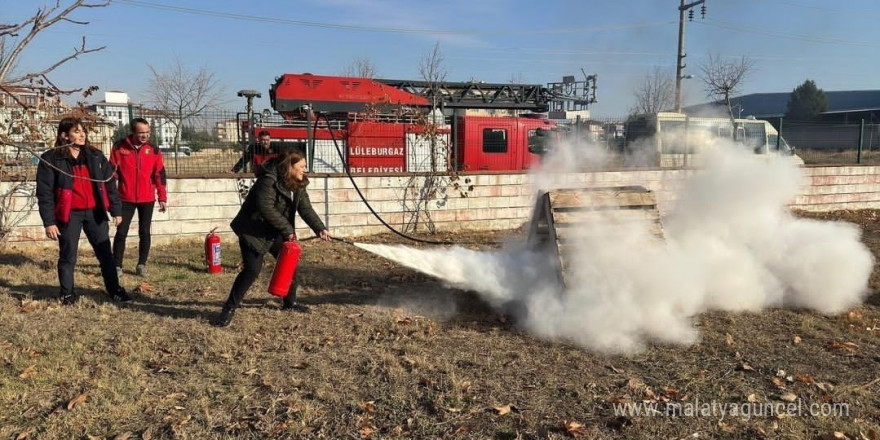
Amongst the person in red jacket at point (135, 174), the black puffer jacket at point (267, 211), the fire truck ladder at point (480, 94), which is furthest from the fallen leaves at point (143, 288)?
the fire truck ladder at point (480, 94)

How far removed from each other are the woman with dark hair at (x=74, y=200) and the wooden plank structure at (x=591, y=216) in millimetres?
4318

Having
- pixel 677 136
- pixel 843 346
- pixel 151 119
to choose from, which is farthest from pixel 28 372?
pixel 677 136

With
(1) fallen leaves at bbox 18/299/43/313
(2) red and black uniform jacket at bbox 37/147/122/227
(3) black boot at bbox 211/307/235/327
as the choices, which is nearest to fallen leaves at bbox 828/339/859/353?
(3) black boot at bbox 211/307/235/327

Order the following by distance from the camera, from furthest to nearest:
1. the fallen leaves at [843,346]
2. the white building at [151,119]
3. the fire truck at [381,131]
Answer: the fire truck at [381,131] < the white building at [151,119] < the fallen leaves at [843,346]

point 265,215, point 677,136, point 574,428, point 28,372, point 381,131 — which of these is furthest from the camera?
point 677,136

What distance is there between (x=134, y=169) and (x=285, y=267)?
9.31 feet

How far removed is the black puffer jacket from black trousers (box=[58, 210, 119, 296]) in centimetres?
160

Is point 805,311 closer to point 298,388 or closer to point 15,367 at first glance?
point 298,388

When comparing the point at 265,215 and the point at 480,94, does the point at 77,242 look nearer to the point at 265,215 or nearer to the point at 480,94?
the point at 265,215

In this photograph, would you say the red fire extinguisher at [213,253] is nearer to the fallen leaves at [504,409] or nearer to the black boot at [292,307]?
the black boot at [292,307]

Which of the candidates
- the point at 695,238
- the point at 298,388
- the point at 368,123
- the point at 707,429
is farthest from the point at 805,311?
the point at 368,123

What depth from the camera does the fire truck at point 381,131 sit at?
1107 centimetres

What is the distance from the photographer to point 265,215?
5.03 meters

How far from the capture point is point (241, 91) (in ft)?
38.4
